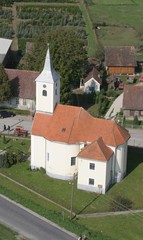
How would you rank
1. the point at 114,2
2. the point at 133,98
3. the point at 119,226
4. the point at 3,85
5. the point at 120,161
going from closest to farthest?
the point at 119,226
the point at 120,161
the point at 3,85
the point at 133,98
the point at 114,2

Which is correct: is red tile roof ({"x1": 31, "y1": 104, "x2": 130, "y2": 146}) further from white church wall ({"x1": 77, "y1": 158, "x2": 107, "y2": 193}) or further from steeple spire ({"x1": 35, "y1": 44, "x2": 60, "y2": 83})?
steeple spire ({"x1": 35, "y1": 44, "x2": 60, "y2": 83})

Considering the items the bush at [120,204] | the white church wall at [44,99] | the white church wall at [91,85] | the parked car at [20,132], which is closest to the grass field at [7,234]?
the bush at [120,204]

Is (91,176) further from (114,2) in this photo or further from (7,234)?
(114,2)

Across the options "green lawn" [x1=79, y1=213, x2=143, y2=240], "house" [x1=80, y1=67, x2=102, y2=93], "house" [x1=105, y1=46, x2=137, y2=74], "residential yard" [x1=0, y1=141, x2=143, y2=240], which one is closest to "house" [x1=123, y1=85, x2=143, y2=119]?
"house" [x1=80, y1=67, x2=102, y2=93]

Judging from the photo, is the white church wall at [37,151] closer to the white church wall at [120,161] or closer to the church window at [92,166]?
the church window at [92,166]

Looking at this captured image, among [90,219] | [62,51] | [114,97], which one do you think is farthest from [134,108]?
[90,219]

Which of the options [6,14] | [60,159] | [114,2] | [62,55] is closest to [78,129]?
[60,159]

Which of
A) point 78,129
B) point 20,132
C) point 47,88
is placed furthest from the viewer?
point 20,132

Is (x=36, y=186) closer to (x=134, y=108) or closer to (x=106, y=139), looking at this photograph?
(x=106, y=139)
